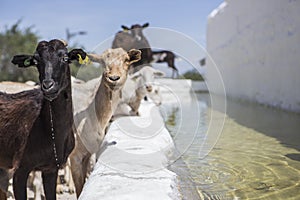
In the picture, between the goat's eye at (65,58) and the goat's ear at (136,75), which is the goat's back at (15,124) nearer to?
the goat's eye at (65,58)

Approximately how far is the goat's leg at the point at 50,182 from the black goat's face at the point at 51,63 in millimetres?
846

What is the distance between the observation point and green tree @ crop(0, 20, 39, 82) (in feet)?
81.5

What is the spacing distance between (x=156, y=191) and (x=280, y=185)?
1.60 meters

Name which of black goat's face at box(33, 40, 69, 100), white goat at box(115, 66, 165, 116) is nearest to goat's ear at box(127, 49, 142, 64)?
black goat's face at box(33, 40, 69, 100)

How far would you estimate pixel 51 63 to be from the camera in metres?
2.99

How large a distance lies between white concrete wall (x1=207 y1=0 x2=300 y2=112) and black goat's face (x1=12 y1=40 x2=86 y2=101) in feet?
23.4

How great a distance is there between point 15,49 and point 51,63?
1048 inches

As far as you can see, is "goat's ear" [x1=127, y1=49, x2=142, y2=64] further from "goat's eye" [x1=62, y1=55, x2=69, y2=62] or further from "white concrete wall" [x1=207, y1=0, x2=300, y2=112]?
"white concrete wall" [x1=207, y1=0, x2=300, y2=112]

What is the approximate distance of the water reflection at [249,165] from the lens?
11.6 feet

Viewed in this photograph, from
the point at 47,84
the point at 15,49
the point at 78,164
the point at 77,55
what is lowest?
the point at 78,164

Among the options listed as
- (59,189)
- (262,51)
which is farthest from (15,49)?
(59,189)

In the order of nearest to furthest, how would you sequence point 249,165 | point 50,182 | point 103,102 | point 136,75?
point 50,182
point 103,102
point 249,165
point 136,75

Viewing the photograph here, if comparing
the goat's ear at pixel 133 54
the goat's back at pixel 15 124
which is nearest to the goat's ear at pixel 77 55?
the goat's back at pixel 15 124

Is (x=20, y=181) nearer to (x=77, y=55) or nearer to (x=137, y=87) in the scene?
(x=77, y=55)
